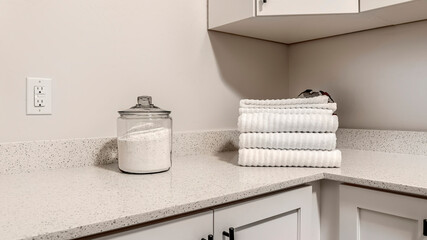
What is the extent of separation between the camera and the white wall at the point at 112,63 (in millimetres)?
1024

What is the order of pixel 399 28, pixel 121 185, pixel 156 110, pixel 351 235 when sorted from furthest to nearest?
pixel 399 28 → pixel 156 110 → pixel 351 235 → pixel 121 185

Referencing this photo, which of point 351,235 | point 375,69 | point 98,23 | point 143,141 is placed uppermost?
point 98,23

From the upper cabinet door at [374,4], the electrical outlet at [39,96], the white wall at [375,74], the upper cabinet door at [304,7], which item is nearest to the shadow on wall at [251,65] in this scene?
the white wall at [375,74]

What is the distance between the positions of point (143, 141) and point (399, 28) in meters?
1.18

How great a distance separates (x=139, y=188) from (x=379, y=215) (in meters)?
0.67

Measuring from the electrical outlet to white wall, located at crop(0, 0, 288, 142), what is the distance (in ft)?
0.06

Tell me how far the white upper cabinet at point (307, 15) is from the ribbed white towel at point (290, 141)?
0.47 metres

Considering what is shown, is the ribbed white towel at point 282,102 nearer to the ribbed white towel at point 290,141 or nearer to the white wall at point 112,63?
the ribbed white towel at point 290,141

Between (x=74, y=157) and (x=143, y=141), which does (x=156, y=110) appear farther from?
(x=74, y=157)

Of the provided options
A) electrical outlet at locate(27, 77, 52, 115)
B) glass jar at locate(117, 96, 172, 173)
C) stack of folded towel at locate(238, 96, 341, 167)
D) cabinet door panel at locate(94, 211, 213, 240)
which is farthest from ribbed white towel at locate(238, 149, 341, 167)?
electrical outlet at locate(27, 77, 52, 115)

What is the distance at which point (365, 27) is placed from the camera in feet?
4.79

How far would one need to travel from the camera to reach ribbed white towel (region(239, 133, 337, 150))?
1.11 metres

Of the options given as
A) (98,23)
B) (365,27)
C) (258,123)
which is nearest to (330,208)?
(258,123)

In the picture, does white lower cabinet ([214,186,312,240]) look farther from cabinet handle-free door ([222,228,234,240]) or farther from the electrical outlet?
the electrical outlet
